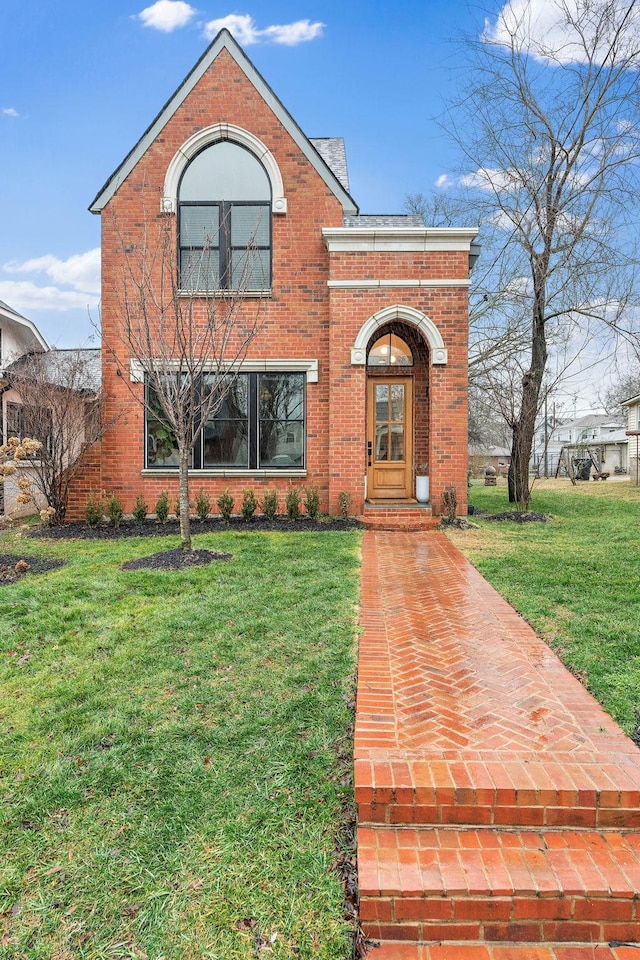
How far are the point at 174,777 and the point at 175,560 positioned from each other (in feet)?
14.6

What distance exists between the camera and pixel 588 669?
12.2ft

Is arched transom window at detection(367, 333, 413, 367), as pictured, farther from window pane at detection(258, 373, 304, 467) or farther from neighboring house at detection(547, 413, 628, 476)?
neighboring house at detection(547, 413, 628, 476)

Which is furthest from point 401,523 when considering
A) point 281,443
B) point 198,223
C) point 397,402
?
point 198,223

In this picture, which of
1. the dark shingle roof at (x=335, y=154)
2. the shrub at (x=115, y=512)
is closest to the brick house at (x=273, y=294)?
the shrub at (x=115, y=512)

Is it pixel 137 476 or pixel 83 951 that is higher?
pixel 137 476

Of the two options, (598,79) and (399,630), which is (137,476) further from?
(598,79)

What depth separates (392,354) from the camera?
11.4 m

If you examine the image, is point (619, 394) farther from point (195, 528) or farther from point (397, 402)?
point (195, 528)

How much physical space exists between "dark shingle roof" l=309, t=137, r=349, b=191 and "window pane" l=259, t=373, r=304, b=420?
16.7ft

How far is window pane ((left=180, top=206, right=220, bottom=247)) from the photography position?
1073 centimetres

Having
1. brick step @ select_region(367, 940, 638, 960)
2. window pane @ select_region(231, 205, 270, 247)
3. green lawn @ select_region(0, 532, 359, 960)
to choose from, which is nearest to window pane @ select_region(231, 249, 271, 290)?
window pane @ select_region(231, 205, 270, 247)

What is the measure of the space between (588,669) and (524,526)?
6.80 meters

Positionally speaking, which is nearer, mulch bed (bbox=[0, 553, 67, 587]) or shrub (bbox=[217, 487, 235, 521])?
mulch bed (bbox=[0, 553, 67, 587])

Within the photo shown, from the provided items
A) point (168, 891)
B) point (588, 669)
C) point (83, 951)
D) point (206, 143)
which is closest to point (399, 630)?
point (588, 669)
